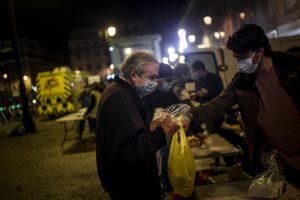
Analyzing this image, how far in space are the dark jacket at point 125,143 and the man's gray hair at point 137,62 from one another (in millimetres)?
102

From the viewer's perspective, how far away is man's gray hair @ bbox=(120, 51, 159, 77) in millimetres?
2932

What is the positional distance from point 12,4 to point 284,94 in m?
16.8

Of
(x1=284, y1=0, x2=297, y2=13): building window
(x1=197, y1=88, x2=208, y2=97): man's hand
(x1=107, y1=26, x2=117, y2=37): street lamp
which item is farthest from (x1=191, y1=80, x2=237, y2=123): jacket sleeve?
(x1=107, y1=26, x2=117, y2=37): street lamp

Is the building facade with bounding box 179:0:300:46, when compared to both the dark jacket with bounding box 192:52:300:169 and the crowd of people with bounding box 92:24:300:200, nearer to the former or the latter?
the dark jacket with bounding box 192:52:300:169

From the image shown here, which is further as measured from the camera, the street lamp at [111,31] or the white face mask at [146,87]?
the street lamp at [111,31]

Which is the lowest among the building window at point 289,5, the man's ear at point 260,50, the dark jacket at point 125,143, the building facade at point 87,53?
the dark jacket at point 125,143

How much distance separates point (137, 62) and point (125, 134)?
25.8 inches

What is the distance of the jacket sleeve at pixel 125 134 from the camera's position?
2.56 m

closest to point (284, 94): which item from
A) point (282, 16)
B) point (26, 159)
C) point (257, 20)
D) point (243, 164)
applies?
point (243, 164)

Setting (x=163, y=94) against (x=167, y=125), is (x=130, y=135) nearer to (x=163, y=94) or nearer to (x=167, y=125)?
(x=167, y=125)

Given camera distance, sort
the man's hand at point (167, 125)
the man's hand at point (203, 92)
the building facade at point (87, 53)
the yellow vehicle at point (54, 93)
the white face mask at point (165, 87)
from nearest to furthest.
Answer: the man's hand at point (167, 125) → the white face mask at point (165, 87) → the man's hand at point (203, 92) → the yellow vehicle at point (54, 93) → the building facade at point (87, 53)

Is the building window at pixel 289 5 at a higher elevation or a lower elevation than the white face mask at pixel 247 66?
higher

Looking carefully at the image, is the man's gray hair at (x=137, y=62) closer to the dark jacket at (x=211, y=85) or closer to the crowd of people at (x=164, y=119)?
the crowd of people at (x=164, y=119)

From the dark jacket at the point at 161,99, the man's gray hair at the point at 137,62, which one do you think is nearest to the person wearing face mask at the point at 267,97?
the man's gray hair at the point at 137,62
